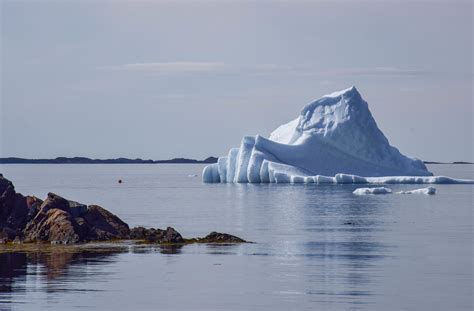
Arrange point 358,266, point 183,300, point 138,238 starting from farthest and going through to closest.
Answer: point 138,238, point 358,266, point 183,300

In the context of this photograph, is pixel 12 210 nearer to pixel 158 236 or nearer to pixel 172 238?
pixel 158 236

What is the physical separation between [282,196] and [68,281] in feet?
139

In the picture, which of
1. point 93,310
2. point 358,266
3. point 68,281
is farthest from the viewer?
point 358,266

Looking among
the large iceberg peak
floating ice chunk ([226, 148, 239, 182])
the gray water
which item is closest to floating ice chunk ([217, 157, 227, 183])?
floating ice chunk ([226, 148, 239, 182])

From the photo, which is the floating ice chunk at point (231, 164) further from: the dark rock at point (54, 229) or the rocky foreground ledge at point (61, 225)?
the dark rock at point (54, 229)

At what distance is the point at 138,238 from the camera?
28.5 meters

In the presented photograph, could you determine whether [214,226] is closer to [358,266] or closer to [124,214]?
[124,214]

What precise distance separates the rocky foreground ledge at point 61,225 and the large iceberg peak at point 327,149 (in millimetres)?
34652

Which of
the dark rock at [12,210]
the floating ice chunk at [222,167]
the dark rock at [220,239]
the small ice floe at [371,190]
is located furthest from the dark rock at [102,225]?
the floating ice chunk at [222,167]

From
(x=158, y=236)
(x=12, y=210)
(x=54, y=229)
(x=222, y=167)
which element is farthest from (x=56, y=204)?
(x=222, y=167)

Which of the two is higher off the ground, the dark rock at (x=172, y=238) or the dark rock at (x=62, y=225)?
the dark rock at (x=62, y=225)

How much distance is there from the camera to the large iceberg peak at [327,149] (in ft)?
209

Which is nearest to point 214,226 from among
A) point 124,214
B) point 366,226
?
point 366,226

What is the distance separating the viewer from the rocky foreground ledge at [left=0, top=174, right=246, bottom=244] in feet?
88.5
